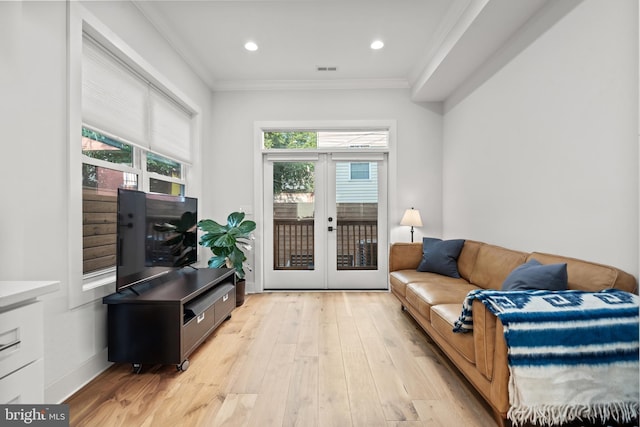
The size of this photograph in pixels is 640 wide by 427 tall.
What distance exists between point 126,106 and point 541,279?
10.7 feet

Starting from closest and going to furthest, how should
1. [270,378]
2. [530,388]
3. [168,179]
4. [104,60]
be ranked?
[530,388] → [270,378] → [104,60] → [168,179]

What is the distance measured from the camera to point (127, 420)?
165 centimetres

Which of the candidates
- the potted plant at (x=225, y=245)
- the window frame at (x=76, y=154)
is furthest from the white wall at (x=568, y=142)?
the window frame at (x=76, y=154)

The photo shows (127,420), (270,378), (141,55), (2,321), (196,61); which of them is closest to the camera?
(2,321)

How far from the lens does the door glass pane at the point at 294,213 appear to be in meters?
4.40

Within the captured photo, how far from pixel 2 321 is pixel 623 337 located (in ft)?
8.46

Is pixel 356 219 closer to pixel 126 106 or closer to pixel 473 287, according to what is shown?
pixel 473 287

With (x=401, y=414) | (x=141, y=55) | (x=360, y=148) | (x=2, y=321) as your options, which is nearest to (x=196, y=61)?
(x=141, y=55)

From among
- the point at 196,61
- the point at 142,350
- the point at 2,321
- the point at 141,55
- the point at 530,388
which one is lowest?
the point at 142,350

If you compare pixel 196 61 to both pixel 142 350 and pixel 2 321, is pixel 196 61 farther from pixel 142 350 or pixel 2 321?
pixel 2 321

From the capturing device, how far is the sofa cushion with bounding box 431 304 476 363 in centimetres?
175

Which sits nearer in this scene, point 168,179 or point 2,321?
point 2,321

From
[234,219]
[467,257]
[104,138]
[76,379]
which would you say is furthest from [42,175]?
[467,257]

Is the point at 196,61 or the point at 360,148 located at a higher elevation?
the point at 196,61
